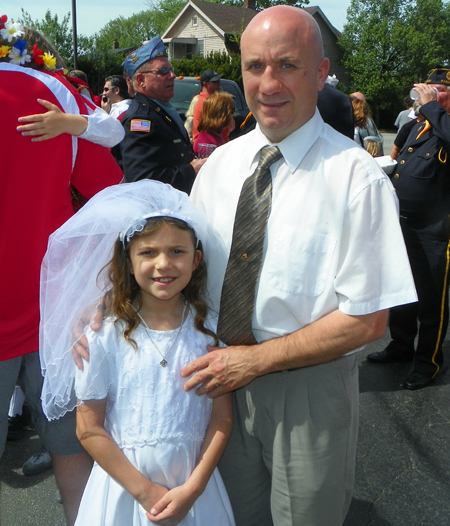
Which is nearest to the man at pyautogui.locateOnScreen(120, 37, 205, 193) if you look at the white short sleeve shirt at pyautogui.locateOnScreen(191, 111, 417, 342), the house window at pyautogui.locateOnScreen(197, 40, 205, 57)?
the white short sleeve shirt at pyautogui.locateOnScreen(191, 111, 417, 342)

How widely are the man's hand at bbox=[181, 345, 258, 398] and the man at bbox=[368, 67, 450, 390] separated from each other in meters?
2.51

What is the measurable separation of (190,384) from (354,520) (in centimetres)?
148

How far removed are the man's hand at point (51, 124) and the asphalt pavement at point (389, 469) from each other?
189 cm

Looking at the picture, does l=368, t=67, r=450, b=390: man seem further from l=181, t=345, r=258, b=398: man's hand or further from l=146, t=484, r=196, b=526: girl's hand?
l=146, t=484, r=196, b=526: girl's hand

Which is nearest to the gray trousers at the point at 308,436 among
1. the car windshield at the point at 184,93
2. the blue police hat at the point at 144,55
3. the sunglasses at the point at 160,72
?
the sunglasses at the point at 160,72

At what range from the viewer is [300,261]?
174 cm

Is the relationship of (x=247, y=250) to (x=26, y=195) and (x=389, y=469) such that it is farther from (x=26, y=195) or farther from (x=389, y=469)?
(x=389, y=469)

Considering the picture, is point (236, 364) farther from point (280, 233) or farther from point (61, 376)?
point (61, 376)

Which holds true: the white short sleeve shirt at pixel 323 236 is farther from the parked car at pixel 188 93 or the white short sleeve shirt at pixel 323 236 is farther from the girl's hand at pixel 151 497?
the parked car at pixel 188 93

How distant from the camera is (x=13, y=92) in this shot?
6.67 feet

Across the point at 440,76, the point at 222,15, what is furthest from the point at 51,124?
the point at 222,15

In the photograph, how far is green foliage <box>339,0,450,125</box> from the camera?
3503 centimetres

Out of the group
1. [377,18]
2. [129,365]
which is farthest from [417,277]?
[377,18]

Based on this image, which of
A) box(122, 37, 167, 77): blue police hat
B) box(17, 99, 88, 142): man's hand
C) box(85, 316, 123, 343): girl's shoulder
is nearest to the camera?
box(85, 316, 123, 343): girl's shoulder
